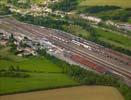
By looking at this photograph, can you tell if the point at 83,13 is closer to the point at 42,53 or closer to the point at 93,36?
the point at 93,36

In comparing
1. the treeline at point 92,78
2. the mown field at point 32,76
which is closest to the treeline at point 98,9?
the mown field at point 32,76

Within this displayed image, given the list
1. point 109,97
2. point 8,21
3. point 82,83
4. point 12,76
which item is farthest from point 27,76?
point 8,21

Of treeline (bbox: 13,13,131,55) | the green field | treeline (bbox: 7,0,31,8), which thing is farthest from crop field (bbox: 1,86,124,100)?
treeline (bbox: 7,0,31,8)

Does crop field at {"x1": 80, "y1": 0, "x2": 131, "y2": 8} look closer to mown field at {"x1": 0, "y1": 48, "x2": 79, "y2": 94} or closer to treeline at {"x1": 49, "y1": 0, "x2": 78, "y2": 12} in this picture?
treeline at {"x1": 49, "y1": 0, "x2": 78, "y2": 12}

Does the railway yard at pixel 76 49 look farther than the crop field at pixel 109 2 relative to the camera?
No

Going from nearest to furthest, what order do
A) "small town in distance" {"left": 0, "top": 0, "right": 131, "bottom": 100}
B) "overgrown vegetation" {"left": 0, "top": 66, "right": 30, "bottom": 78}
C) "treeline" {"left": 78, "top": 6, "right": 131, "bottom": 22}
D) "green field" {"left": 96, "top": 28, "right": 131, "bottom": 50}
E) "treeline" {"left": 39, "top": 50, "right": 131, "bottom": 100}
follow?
"small town in distance" {"left": 0, "top": 0, "right": 131, "bottom": 100}, "treeline" {"left": 39, "top": 50, "right": 131, "bottom": 100}, "overgrown vegetation" {"left": 0, "top": 66, "right": 30, "bottom": 78}, "green field" {"left": 96, "top": 28, "right": 131, "bottom": 50}, "treeline" {"left": 78, "top": 6, "right": 131, "bottom": 22}

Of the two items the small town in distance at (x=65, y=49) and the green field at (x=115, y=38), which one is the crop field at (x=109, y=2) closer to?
the small town in distance at (x=65, y=49)
